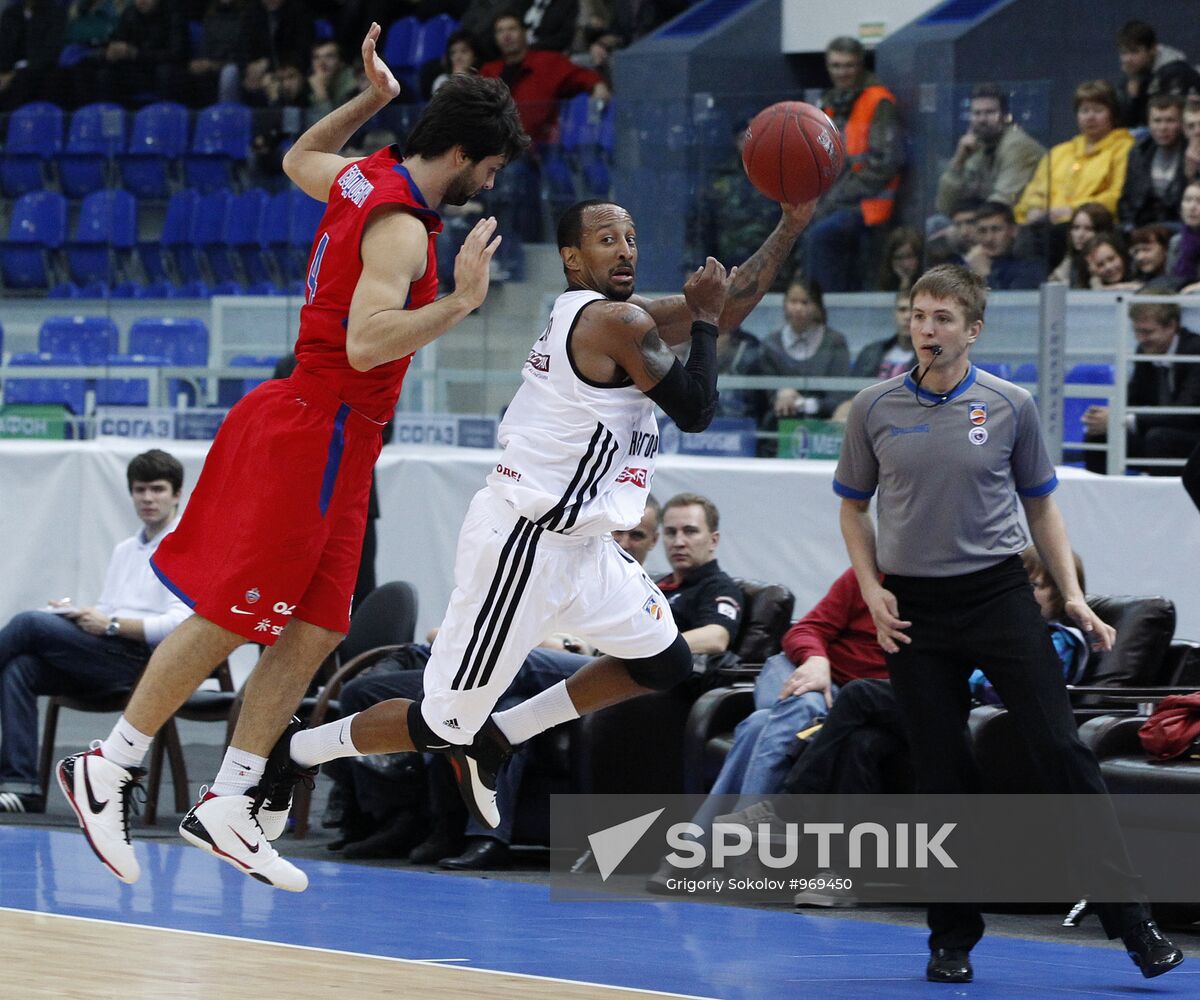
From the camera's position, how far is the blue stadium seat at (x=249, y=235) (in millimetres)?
11602

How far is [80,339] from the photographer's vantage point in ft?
37.7

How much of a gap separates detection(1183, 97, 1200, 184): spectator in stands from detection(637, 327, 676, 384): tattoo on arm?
7357 millimetres

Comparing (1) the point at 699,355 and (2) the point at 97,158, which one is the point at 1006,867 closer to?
(1) the point at 699,355

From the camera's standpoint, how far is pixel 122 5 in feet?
61.0

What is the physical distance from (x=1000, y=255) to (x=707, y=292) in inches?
192

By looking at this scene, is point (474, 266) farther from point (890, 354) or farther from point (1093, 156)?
point (1093, 156)

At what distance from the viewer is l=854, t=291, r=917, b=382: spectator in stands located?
9.62 m

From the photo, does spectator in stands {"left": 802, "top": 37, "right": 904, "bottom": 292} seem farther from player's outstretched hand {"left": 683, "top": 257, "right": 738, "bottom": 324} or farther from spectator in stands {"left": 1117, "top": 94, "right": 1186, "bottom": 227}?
player's outstretched hand {"left": 683, "top": 257, "right": 738, "bottom": 324}

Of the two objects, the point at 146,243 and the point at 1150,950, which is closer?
the point at 1150,950

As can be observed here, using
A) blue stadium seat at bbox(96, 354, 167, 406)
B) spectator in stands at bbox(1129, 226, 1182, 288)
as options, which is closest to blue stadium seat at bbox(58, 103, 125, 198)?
blue stadium seat at bbox(96, 354, 167, 406)

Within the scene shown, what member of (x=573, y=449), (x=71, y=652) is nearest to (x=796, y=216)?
(x=573, y=449)

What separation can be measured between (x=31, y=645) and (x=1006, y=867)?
438 centimetres

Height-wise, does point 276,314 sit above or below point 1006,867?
above

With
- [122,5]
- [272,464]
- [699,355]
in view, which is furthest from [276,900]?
[122,5]
